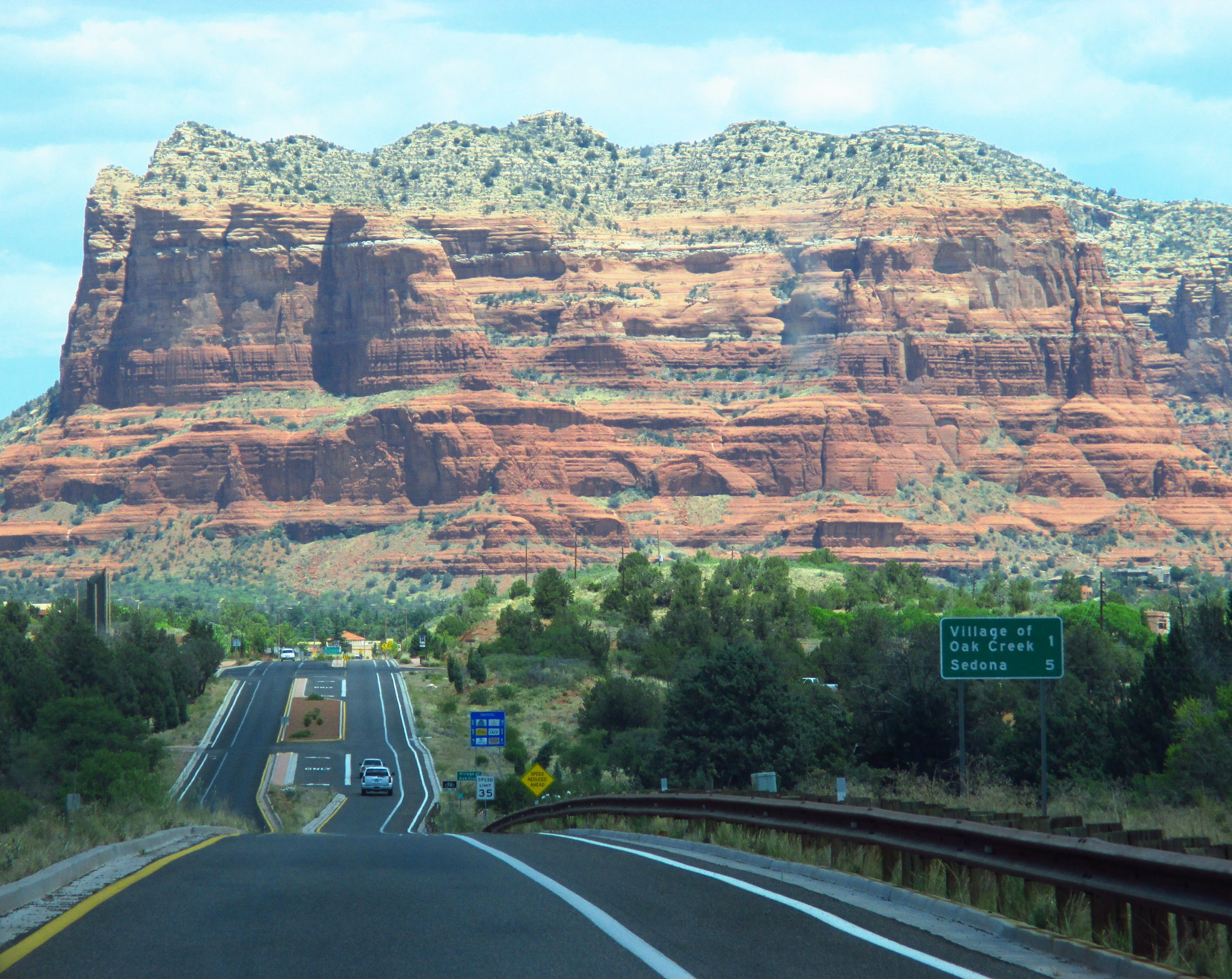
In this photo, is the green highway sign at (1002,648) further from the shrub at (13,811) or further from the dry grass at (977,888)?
the shrub at (13,811)

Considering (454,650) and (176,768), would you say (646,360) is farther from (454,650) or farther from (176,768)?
(176,768)

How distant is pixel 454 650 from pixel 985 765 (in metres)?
75.2

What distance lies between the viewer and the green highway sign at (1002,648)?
17391 millimetres

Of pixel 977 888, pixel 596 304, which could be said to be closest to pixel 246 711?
pixel 977 888

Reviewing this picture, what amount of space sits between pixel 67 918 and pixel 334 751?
200ft

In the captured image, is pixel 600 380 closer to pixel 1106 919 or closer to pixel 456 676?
pixel 456 676

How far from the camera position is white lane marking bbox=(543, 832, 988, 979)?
7828mm

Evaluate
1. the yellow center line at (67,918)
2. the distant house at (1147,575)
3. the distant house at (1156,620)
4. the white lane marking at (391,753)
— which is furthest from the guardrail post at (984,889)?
the distant house at (1147,575)

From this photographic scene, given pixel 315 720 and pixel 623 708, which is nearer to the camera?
pixel 623 708

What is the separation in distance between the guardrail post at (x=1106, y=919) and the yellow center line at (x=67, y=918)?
19.1ft

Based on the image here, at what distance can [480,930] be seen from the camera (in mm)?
8758

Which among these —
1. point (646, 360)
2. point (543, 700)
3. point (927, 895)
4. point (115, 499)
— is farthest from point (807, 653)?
point (115, 499)

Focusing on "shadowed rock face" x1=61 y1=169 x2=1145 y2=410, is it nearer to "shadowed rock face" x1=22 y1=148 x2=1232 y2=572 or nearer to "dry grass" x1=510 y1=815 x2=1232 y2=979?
"shadowed rock face" x1=22 y1=148 x2=1232 y2=572

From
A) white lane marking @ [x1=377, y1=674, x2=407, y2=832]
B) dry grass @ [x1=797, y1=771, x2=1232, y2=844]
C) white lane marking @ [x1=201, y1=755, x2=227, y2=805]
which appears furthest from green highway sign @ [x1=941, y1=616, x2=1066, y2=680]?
white lane marking @ [x1=201, y1=755, x2=227, y2=805]
